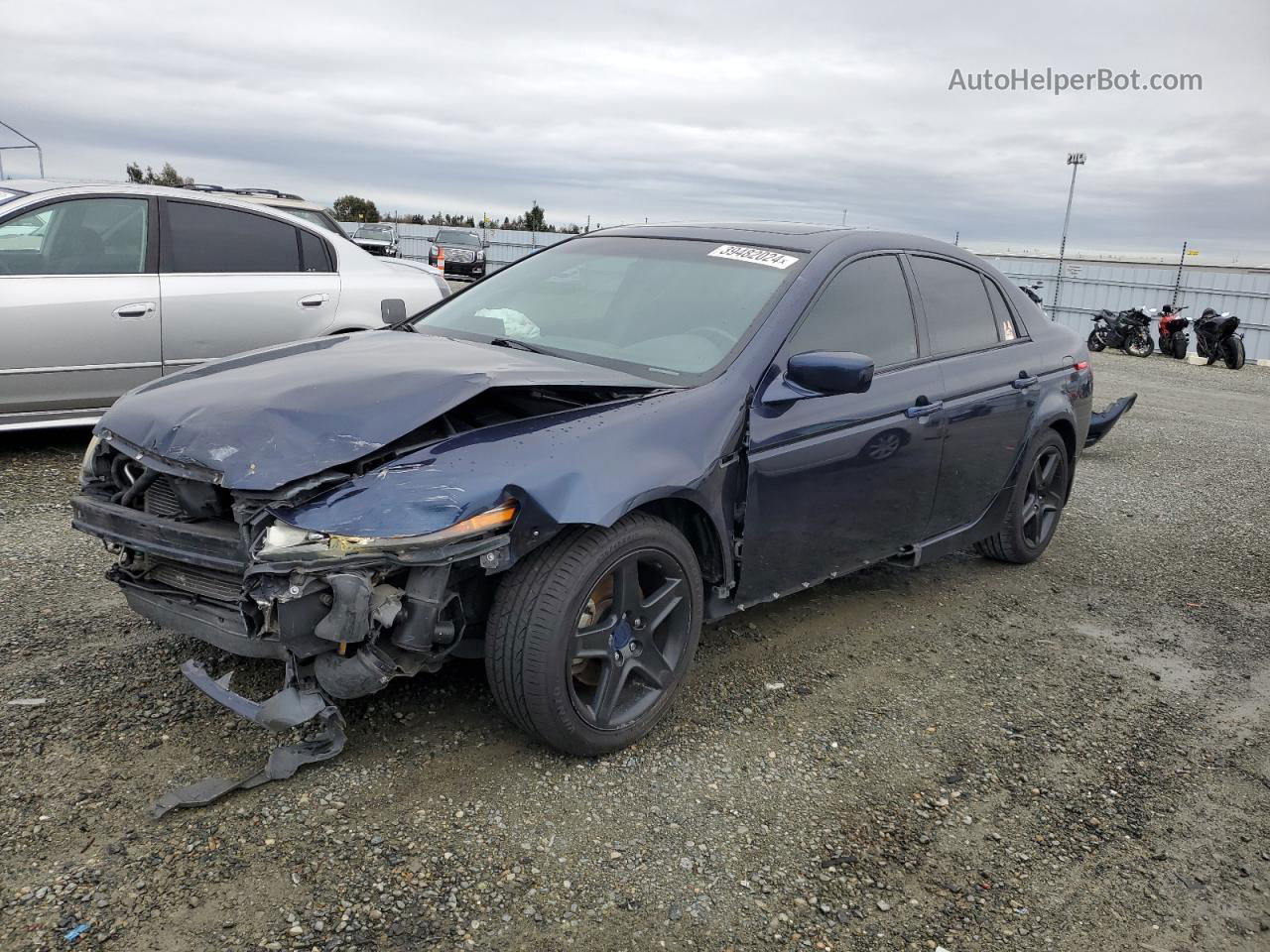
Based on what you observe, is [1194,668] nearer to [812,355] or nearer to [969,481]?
[969,481]

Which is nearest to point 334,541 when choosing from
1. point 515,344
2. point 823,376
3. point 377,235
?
point 515,344

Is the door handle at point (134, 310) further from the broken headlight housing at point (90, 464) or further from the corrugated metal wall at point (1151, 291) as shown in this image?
the corrugated metal wall at point (1151, 291)

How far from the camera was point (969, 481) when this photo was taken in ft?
14.7

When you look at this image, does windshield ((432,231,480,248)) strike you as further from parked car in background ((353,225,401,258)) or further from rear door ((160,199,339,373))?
rear door ((160,199,339,373))

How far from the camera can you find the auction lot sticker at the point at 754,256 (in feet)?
12.5

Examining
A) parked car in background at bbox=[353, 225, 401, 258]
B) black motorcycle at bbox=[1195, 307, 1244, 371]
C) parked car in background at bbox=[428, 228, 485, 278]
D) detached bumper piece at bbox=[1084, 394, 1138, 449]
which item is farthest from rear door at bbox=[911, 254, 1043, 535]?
parked car in background at bbox=[428, 228, 485, 278]

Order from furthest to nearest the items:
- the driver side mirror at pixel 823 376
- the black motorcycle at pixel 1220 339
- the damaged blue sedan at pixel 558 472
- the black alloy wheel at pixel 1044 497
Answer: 1. the black motorcycle at pixel 1220 339
2. the black alloy wheel at pixel 1044 497
3. the driver side mirror at pixel 823 376
4. the damaged blue sedan at pixel 558 472

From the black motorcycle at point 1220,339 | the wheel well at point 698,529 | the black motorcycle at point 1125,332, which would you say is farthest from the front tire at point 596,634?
the black motorcycle at point 1125,332

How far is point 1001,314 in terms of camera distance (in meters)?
4.86

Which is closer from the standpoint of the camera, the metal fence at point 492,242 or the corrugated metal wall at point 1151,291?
the corrugated metal wall at point 1151,291

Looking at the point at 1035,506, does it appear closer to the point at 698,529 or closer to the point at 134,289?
the point at 698,529

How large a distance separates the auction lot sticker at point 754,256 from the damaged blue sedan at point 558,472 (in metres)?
0.01

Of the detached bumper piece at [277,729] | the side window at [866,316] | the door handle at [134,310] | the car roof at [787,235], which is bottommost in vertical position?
the detached bumper piece at [277,729]

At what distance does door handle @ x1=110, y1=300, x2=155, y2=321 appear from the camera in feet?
19.3
